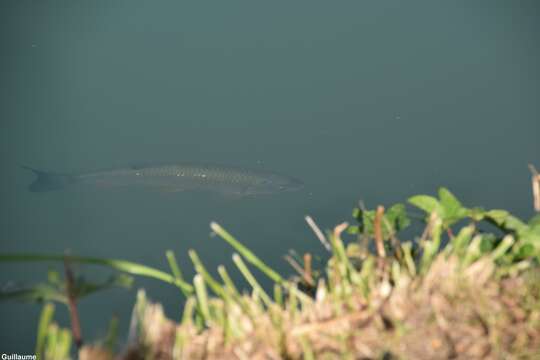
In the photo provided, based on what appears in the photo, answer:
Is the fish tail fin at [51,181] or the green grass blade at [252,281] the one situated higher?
the fish tail fin at [51,181]

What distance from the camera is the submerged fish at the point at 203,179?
23.7 ft

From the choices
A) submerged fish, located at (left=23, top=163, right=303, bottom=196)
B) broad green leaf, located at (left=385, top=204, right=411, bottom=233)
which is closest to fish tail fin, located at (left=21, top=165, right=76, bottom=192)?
submerged fish, located at (left=23, top=163, right=303, bottom=196)

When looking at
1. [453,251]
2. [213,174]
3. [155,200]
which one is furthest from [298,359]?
[155,200]

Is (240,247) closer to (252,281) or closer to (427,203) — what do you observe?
(252,281)

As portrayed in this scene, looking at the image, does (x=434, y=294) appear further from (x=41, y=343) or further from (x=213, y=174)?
(x=213, y=174)

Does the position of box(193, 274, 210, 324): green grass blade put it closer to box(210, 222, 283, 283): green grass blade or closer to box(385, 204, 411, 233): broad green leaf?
box(210, 222, 283, 283): green grass blade

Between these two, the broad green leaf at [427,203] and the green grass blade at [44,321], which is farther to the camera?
the broad green leaf at [427,203]

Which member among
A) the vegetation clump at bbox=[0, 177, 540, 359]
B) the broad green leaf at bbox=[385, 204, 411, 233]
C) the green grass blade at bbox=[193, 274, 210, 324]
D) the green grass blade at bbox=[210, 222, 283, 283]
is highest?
the broad green leaf at bbox=[385, 204, 411, 233]

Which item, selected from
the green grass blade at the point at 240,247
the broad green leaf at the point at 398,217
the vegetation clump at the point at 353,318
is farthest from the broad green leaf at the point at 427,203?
the green grass blade at the point at 240,247

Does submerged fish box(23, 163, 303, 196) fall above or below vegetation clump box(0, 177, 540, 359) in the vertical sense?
above

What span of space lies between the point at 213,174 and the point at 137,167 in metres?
1.15

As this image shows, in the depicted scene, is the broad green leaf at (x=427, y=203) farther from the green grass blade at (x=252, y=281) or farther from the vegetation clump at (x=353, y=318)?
Answer: the green grass blade at (x=252, y=281)

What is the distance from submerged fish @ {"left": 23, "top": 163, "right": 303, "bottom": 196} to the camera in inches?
284

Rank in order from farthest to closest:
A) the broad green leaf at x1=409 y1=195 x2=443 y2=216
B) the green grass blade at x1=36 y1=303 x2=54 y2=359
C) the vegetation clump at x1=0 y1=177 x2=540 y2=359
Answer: the broad green leaf at x1=409 y1=195 x2=443 y2=216 → the vegetation clump at x1=0 y1=177 x2=540 y2=359 → the green grass blade at x1=36 y1=303 x2=54 y2=359
